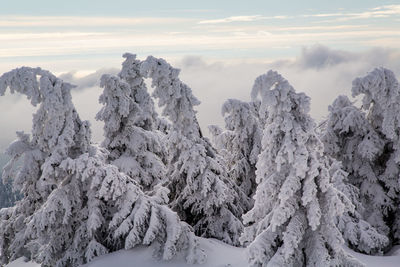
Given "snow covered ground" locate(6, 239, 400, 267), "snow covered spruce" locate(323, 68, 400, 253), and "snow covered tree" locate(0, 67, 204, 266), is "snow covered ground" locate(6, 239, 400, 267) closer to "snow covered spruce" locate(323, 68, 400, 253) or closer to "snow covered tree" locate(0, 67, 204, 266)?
"snow covered tree" locate(0, 67, 204, 266)

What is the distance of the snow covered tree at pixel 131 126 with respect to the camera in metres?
21.4

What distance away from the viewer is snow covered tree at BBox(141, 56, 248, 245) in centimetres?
2164

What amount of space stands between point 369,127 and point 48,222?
18.1 meters

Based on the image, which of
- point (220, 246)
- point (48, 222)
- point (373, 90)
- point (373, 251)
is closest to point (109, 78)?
point (48, 222)

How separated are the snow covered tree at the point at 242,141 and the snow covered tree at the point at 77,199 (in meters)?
8.91

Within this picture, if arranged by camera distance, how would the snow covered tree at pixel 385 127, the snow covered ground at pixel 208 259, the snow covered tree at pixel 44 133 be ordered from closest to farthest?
the snow covered ground at pixel 208 259, the snow covered tree at pixel 44 133, the snow covered tree at pixel 385 127

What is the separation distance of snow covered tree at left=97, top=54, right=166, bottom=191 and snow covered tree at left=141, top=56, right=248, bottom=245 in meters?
1.12

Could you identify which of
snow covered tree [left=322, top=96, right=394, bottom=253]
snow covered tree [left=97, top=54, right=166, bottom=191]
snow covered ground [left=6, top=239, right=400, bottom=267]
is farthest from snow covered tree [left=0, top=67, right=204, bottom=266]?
snow covered tree [left=322, top=96, right=394, bottom=253]

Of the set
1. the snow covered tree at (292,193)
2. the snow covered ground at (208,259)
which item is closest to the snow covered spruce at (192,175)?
the snow covered tree at (292,193)

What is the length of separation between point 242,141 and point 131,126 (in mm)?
8470

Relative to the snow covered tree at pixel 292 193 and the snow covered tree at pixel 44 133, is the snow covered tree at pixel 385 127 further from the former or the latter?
the snow covered tree at pixel 44 133

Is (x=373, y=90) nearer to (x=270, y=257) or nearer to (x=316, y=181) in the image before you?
(x=316, y=181)

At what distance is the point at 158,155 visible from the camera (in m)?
24.6

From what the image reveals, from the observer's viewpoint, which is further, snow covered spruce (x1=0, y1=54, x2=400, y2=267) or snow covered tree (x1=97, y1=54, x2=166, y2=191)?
snow covered tree (x1=97, y1=54, x2=166, y2=191)
